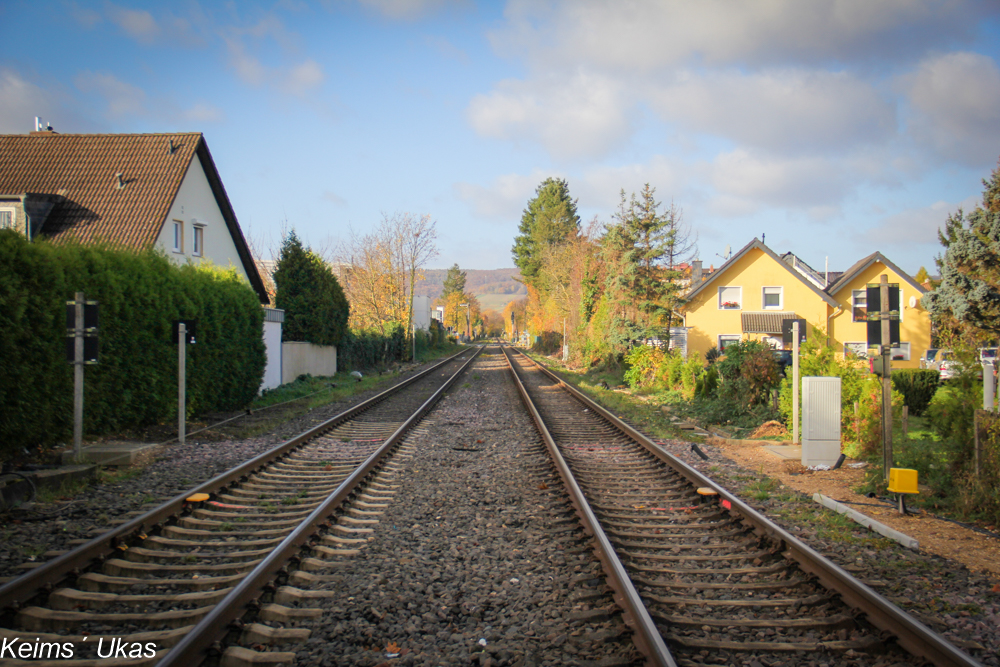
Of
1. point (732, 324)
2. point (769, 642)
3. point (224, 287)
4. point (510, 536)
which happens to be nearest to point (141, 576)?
point (510, 536)

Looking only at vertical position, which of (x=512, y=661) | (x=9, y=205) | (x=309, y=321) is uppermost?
(x=9, y=205)

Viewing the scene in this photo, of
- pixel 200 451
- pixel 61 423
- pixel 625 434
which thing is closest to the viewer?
pixel 61 423

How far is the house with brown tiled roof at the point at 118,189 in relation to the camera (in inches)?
758

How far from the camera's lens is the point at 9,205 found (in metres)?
18.5

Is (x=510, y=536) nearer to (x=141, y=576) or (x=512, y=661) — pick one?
(x=512, y=661)

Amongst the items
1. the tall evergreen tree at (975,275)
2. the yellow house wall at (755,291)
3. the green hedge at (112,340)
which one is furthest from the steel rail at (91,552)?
the yellow house wall at (755,291)

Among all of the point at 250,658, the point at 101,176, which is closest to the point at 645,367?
the point at 250,658

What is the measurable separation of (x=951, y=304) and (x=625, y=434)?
1327 centimetres

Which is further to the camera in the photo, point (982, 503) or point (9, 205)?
point (9, 205)

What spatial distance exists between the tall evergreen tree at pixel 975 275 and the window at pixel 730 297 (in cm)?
1281

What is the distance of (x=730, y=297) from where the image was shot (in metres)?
31.2

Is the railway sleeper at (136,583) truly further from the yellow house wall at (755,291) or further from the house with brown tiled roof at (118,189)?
the yellow house wall at (755,291)

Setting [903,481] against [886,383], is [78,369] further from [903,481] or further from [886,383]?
[886,383]

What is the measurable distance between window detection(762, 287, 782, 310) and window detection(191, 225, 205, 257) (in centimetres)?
2577
